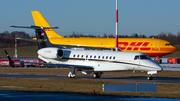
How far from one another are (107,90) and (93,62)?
11.0m

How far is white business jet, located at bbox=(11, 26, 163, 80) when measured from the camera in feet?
87.0

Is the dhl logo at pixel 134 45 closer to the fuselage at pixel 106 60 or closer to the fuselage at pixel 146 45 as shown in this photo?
the fuselage at pixel 146 45

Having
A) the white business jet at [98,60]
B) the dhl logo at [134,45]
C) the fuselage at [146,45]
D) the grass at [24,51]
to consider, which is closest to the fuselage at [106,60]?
the white business jet at [98,60]

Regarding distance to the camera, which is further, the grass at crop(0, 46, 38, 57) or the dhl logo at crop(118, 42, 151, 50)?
the grass at crop(0, 46, 38, 57)

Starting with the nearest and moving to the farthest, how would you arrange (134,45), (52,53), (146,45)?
(52,53) < (146,45) < (134,45)

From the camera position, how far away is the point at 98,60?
92.4ft

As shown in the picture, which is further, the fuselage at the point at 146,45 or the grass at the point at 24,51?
the grass at the point at 24,51

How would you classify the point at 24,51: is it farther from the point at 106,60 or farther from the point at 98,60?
the point at 106,60

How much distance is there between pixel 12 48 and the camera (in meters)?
122

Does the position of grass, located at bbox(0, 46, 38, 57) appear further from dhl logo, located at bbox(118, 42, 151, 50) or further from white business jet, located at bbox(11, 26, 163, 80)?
white business jet, located at bbox(11, 26, 163, 80)

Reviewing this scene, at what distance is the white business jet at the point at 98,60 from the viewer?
1045 inches

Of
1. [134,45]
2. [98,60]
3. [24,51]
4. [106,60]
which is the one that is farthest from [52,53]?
[24,51]

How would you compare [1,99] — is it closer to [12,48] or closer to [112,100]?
[112,100]

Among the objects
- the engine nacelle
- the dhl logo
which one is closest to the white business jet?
the engine nacelle
